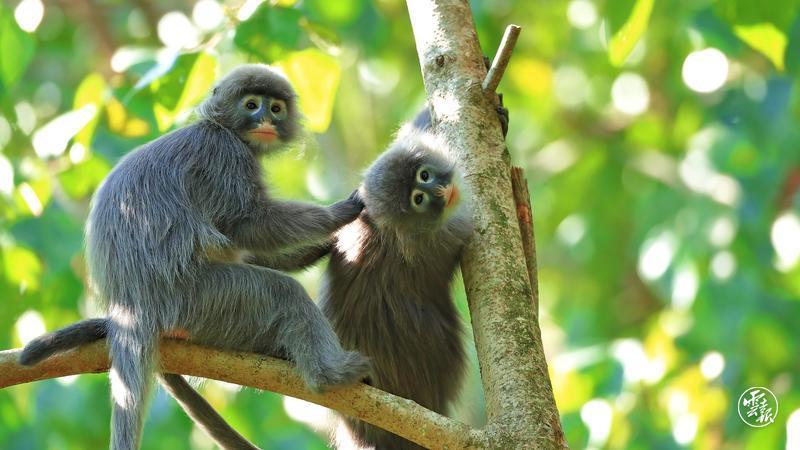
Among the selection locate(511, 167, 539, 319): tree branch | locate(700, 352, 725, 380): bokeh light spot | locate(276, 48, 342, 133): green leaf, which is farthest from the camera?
locate(700, 352, 725, 380): bokeh light spot

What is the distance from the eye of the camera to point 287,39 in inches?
208

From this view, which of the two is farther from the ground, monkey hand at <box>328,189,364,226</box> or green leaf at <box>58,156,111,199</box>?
green leaf at <box>58,156,111,199</box>

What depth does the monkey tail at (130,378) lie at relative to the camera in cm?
396

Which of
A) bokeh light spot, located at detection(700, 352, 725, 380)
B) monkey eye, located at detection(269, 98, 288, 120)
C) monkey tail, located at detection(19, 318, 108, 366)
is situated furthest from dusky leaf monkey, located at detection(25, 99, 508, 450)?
bokeh light spot, located at detection(700, 352, 725, 380)

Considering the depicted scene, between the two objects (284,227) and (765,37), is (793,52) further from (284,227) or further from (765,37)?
(284,227)

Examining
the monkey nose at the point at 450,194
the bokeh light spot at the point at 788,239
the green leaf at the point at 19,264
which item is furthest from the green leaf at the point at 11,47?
the bokeh light spot at the point at 788,239

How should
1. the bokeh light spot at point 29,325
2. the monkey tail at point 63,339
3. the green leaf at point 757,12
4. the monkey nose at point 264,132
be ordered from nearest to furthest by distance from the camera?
the monkey tail at point 63,339 < the green leaf at point 757,12 < the monkey nose at point 264,132 < the bokeh light spot at point 29,325

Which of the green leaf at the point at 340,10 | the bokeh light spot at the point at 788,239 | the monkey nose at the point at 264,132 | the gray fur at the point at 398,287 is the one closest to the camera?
the gray fur at the point at 398,287

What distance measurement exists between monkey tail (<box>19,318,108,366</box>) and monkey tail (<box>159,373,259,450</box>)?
1.22ft

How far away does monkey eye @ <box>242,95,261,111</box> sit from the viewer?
17.1 ft

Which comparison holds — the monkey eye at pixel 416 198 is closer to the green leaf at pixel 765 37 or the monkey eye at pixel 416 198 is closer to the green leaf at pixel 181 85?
the green leaf at pixel 181 85

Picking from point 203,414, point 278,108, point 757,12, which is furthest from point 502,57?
point 203,414

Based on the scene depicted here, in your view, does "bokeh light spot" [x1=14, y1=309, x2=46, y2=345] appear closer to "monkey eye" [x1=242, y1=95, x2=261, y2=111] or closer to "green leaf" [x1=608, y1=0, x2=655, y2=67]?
"monkey eye" [x1=242, y1=95, x2=261, y2=111]

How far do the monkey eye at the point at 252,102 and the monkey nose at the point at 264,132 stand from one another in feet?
0.44
